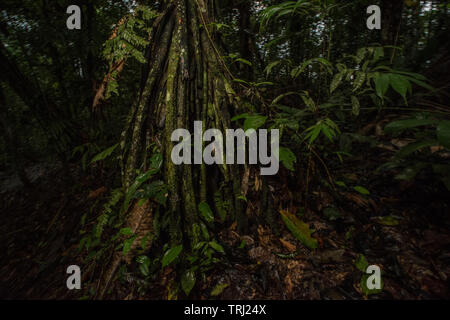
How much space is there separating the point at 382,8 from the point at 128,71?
3586 mm

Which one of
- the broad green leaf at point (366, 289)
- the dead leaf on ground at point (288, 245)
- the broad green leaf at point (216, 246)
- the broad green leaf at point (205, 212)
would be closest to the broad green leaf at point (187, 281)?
the broad green leaf at point (216, 246)

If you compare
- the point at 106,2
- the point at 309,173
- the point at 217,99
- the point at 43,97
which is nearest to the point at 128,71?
the point at 106,2

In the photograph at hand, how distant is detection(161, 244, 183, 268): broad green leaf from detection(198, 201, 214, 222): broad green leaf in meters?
0.22

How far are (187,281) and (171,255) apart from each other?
0.17 meters

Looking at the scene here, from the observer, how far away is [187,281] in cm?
112

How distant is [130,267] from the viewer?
129 cm

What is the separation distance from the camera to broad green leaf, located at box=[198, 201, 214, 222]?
51.2 inches

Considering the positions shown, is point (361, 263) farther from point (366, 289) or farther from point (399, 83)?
point (399, 83)

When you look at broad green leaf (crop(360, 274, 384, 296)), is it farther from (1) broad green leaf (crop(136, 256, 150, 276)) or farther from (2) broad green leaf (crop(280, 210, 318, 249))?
(1) broad green leaf (crop(136, 256, 150, 276))

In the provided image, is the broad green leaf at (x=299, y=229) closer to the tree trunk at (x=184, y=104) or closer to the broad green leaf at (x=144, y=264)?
the tree trunk at (x=184, y=104)

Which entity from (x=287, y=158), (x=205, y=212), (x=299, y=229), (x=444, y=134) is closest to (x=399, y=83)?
(x=444, y=134)

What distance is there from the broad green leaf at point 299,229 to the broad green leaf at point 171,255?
74cm

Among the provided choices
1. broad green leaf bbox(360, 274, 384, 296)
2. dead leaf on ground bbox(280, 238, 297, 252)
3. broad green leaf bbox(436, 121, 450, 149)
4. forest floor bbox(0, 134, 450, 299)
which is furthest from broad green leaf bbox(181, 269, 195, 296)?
broad green leaf bbox(436, 121, 450, 149)

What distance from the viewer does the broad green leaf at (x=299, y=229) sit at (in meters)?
1.32
